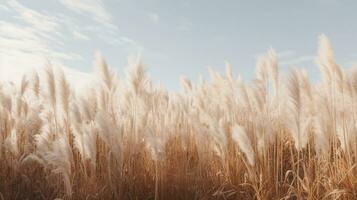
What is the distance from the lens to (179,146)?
166 inches

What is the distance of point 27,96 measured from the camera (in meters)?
5.53

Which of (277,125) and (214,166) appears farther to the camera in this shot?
(277,125)

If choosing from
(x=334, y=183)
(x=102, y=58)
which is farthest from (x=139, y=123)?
(x=334, y=183)

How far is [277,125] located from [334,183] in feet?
4.67

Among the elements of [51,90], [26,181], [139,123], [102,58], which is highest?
[102,58]

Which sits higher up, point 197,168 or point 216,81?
point 216,81

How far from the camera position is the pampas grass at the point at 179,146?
318 cm

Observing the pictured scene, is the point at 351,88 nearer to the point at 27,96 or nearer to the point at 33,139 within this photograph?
the point at 33,139

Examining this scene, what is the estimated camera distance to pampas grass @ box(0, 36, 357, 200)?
3.18 meters

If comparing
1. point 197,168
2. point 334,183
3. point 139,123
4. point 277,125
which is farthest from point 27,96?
point 334,183

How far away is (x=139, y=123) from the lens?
413 centimetres

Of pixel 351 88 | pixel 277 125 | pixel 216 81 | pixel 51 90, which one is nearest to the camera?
pixel 351 88

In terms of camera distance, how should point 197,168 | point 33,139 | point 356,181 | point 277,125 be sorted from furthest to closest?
point 33,139 < point 277,125 < point 197,168 < point 356,181

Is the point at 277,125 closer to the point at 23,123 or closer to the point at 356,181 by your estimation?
the point at 356,181
